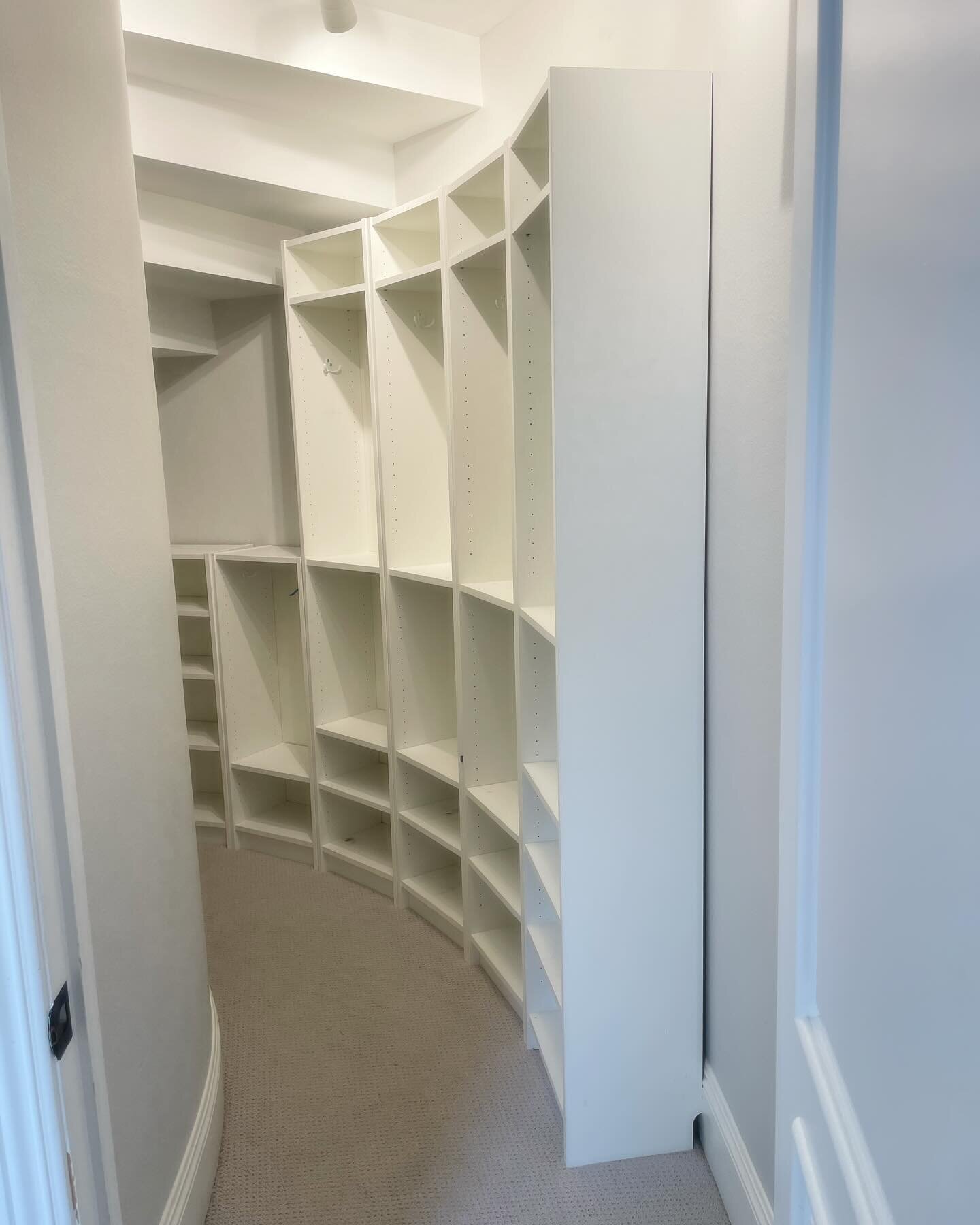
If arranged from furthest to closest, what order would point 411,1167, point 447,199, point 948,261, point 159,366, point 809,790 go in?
point 159,366, point 447,199, point 411,1167, point 809,790, point 948,261

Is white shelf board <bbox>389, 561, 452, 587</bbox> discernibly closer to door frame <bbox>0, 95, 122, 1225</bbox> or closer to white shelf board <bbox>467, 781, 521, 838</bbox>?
white shelf board <bbox>467, 781, 521, 838</bbox>

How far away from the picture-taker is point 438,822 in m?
3.21

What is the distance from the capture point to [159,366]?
4113mm

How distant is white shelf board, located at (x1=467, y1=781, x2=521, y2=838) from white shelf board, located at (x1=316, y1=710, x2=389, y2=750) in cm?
56

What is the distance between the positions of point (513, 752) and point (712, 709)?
43.1 inches

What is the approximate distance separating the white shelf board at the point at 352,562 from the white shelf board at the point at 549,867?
121 cm

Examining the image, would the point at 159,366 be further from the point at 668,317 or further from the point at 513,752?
the point at 668,317

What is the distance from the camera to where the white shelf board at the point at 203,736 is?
155 inches

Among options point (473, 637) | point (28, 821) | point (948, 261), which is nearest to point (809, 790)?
point (948, 261)

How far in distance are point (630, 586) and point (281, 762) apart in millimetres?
2407

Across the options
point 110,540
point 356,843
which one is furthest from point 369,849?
point 110,540

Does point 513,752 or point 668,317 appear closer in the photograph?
point 668,317

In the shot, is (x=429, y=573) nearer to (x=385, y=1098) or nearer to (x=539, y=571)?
(x=539, y=571)

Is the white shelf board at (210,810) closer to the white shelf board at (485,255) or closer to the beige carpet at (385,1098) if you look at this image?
the beige carpet at (385,1098)
